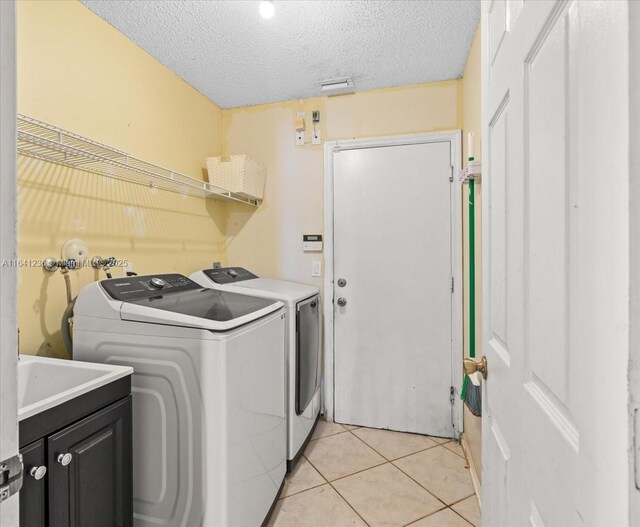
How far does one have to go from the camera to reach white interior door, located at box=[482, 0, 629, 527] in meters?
0.35

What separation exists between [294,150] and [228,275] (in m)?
1.13

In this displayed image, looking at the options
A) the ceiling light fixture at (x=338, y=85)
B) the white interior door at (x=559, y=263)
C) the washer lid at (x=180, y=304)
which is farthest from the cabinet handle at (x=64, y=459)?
the ceiling light fixture at (x=338, y=85)

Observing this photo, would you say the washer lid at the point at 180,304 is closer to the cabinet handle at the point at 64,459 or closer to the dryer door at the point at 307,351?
the dryer door at the point at 307,351

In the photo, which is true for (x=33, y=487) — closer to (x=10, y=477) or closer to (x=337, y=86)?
(x=10, y=477)

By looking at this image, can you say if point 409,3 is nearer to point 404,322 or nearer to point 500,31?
point 500,31

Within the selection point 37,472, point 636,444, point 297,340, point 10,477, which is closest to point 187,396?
point 37,472

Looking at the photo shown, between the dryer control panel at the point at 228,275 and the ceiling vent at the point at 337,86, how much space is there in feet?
4.85

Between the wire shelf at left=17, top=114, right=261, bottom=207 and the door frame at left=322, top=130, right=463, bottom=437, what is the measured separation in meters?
0.90

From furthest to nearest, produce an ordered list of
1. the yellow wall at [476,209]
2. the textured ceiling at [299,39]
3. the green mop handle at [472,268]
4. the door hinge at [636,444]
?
the green mop handle at [472,268], the yellow wall at [476,209], the textured ceiling at [299,39], the door hinge at [636,444]

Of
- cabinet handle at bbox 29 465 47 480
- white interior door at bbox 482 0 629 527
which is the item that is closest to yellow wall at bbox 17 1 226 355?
cabinet handle at bbox 29 465 47 480

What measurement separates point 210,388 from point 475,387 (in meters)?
1.06

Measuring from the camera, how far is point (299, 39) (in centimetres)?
195

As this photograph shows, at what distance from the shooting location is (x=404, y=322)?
249 cm

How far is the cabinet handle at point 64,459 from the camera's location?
976mm
